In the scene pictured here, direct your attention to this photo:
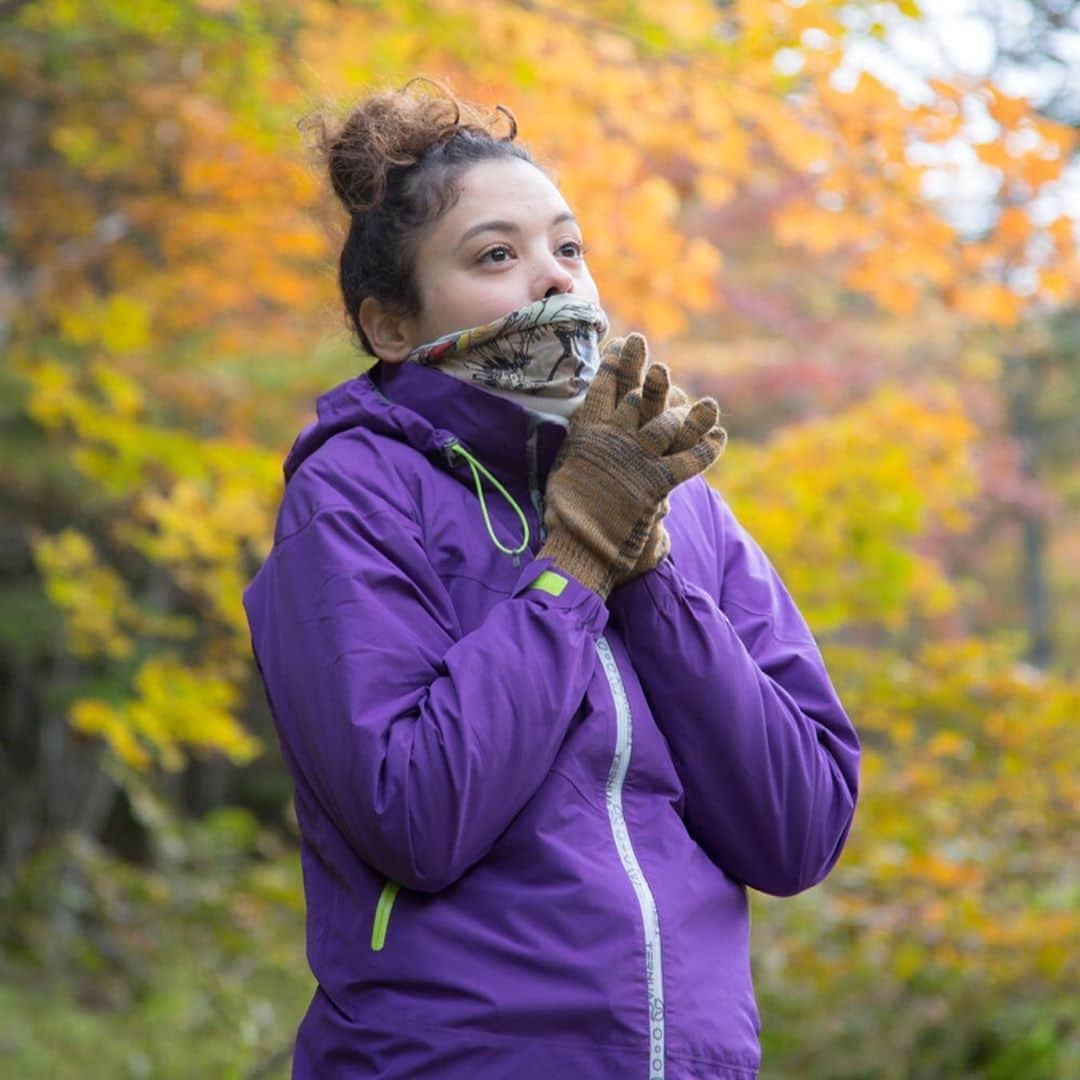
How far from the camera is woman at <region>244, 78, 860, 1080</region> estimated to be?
58.7 inches

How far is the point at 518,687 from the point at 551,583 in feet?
0.47

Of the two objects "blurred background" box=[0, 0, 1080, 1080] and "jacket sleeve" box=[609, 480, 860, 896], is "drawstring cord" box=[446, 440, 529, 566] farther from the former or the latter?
"blurred background" box=[0, 0, 1080, 1080]

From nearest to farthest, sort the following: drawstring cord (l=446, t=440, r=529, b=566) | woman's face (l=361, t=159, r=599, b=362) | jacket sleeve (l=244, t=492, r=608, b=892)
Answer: jacket sleeve (l=244, t=492, r=608, b=892)
drawstring cord (l=446, t=440, r=529, b=566)
woman's face (l=361, t=159, r=599, b=362)

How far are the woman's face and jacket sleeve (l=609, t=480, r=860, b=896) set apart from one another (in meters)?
0.40

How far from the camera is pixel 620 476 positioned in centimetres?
163

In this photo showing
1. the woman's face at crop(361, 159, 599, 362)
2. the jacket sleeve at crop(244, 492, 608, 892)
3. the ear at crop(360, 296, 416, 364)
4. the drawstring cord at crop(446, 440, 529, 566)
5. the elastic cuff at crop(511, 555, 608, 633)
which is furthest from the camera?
the ear at crop(360, 296, 416, 364)

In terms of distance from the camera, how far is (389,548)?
162 centimetres

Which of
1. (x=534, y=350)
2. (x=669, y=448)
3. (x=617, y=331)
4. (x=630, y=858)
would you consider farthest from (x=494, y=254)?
(x=617, y=331)

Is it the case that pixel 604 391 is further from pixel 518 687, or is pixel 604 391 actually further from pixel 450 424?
pixel 518 687

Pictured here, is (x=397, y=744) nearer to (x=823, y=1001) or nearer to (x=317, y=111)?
(x=317, y=111)

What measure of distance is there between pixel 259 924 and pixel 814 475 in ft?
10.6

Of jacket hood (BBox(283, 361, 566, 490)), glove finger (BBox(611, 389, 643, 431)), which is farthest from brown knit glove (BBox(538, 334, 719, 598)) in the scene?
jacket hood (BBox(283, 361, 566, 490))

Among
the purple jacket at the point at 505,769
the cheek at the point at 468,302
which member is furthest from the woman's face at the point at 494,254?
the purple jacket at the point at 505,769

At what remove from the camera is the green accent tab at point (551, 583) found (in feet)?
5.25
